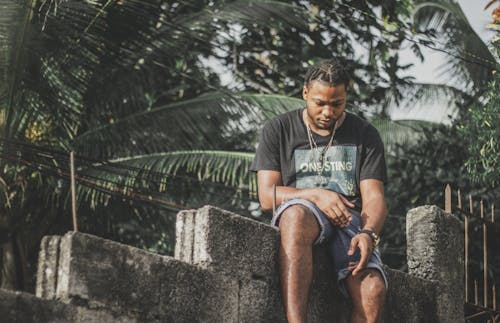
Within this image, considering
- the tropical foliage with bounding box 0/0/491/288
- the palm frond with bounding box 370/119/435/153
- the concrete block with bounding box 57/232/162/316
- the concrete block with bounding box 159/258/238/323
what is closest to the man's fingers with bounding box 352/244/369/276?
the concrete block with bounding box 159/258/238/323

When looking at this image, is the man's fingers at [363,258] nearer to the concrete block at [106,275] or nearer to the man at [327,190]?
the man at [327,190]

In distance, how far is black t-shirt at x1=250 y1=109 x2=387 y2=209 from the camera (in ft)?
18.9

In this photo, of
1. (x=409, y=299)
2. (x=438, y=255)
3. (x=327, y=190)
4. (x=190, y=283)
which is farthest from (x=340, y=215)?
(x=438, y=255)

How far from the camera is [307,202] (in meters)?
5.50

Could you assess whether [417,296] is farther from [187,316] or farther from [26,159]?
[26,159]

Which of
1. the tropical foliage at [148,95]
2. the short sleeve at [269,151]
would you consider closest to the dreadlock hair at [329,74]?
the short sleeve at [269,151]

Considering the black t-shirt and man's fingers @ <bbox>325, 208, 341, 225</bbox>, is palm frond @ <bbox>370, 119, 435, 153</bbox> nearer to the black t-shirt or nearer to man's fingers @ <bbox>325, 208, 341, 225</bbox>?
the black t-shirt

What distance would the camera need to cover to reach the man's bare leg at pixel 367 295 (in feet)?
18.1

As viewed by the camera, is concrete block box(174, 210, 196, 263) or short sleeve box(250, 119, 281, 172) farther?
short sleeve box(250, 119, 281, 172)

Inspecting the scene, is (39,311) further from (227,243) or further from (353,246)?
(353,246)

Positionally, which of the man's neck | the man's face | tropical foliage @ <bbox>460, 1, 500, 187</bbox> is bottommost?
the man's neck

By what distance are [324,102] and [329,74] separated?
0.15 meters

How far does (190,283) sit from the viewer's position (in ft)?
16.5

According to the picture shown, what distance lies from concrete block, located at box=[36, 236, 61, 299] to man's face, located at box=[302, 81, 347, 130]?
175cm
